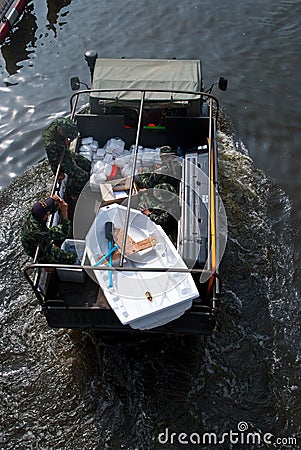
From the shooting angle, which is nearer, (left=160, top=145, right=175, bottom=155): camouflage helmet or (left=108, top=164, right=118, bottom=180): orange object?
(left=108, top=164, right=118, bottom=180): orange object

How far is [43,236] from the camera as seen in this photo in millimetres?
6941

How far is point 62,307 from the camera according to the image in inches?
263

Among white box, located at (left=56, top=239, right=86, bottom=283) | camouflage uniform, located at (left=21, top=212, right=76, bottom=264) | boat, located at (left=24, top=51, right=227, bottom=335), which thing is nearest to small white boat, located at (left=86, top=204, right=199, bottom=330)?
boat, located at (left=24, top=51, right=227, bottom=335)

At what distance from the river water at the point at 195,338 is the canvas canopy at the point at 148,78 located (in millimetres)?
2650

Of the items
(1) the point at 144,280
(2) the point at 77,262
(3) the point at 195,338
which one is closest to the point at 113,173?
(2) the point at 77,262

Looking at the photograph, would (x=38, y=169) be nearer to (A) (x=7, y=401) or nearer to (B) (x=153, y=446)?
(A) (x=7, y=401)

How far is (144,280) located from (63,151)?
3.34m

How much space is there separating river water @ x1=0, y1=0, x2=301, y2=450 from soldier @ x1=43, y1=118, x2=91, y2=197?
2.16 meters

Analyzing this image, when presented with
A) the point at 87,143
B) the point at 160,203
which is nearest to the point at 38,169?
the point at 87,143

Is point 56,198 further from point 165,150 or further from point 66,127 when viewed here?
point 165,150

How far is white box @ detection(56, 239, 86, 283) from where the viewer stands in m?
7.28

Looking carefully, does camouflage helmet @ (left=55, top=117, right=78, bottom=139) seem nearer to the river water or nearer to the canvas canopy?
the canvas canopy

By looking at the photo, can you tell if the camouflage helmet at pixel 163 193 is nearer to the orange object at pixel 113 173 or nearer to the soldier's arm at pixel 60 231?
the orange object at pixel 113 173

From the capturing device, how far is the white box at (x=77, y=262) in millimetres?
7277
